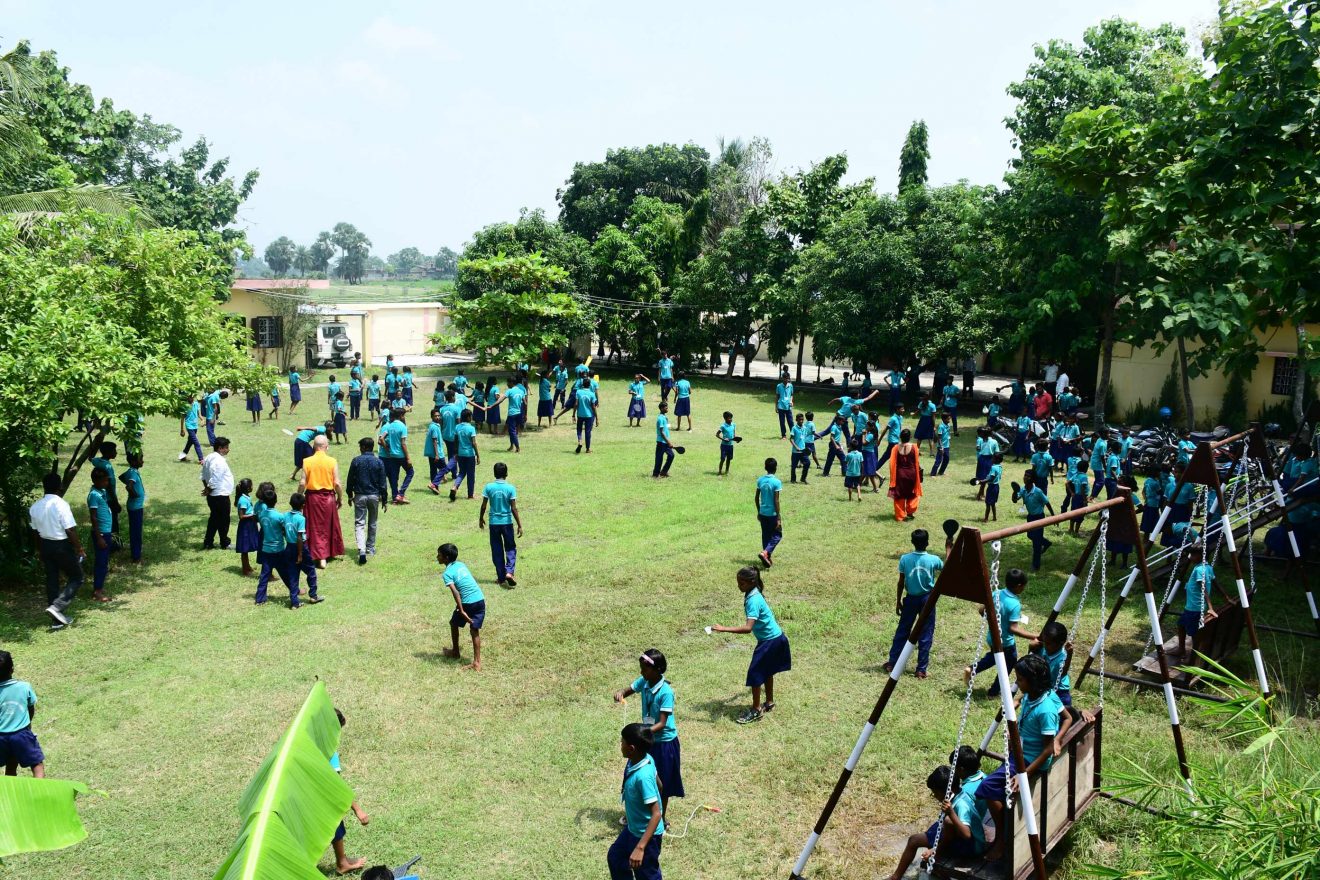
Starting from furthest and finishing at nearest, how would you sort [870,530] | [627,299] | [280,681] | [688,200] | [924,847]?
[688,200] → [627,299] → [870,530] → [280,681] → [924,847]

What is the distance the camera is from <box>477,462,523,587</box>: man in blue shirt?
1162 cm

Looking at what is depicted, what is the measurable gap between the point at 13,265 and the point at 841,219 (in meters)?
23.6

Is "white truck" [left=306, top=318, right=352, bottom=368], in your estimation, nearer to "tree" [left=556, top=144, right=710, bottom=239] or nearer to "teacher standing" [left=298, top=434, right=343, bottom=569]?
"tree" [left=556, top=144, right=710, bottom=239]

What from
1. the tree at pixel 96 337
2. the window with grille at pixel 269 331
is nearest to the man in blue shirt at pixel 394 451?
the tree at pixel 96 337

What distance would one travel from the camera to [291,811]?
3.37 meters

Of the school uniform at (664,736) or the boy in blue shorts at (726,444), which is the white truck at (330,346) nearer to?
the boy in blue shorts at (726,444)

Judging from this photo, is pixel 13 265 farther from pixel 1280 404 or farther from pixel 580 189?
pixel 580 189

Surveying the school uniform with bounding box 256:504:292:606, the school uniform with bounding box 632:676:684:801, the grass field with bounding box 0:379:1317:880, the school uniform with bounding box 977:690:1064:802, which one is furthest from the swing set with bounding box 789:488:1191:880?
the school uniform with bounding box 256:504:292:606

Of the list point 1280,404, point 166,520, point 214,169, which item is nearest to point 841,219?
point 1280,404

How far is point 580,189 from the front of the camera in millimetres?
43000

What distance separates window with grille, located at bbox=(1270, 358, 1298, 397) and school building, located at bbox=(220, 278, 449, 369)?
71.9 feet

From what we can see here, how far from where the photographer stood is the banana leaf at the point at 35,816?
3275mm

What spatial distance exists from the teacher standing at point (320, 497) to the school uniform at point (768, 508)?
5.39m

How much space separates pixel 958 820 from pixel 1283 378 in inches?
897
